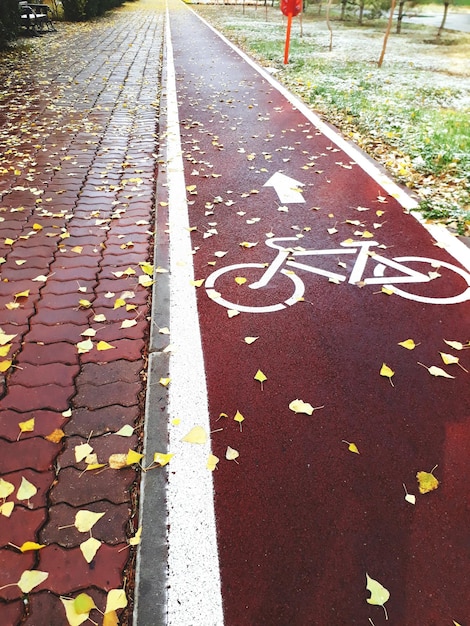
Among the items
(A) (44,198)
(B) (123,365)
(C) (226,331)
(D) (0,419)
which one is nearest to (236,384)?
(C) (226,331)

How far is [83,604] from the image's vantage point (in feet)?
6.50

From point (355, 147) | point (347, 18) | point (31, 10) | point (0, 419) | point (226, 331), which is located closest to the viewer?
point (0, 419)

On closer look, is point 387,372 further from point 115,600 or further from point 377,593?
point 115,600

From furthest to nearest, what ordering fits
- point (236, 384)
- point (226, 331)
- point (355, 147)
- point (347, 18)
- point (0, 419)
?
point (347, 18)
point (355, 147)
point (226, 331)
point (236, 384)
point (0, 419)

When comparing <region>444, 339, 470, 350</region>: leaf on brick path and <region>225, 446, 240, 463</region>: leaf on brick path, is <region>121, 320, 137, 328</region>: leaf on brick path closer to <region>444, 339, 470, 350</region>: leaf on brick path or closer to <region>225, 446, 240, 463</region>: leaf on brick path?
<region>225, 446, 240, 463</region>: leaf on brick path

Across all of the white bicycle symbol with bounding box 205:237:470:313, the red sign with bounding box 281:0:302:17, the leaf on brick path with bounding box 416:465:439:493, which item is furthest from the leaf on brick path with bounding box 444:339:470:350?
the red sign with bounding box 281:0:302:17

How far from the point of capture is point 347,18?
2941 centimetres

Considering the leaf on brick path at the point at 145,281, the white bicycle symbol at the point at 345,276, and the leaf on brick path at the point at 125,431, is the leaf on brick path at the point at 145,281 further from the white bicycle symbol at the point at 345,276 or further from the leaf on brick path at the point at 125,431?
the leaf on brick path at the point at 125,431

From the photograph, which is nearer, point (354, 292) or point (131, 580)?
point (131, 580)

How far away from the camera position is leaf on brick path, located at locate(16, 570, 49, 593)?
2041mm

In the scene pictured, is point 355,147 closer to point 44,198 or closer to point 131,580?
point 44,198

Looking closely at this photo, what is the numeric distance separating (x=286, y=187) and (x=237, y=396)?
12.8 ft

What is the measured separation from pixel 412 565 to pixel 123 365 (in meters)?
2.20

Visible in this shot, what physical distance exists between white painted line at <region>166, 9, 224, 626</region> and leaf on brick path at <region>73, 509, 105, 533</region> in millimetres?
387
